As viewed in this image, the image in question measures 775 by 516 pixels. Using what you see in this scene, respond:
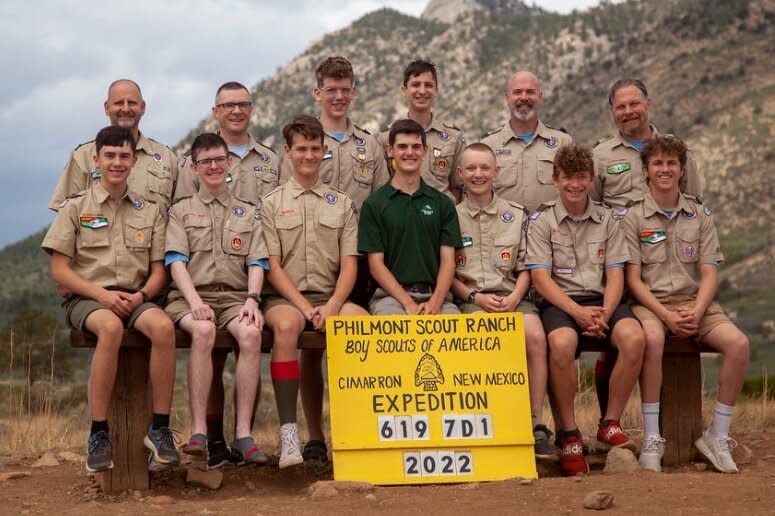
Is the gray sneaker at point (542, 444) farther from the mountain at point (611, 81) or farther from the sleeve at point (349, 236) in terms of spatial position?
the mountain at point (611, 81)

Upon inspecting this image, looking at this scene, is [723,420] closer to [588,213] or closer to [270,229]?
[588,213]

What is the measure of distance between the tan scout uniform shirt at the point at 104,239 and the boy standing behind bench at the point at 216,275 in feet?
0.58

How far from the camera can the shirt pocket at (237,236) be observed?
26.3 ft

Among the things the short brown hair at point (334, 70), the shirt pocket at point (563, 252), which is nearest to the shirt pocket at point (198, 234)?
the short brown hair at point (334, 70)

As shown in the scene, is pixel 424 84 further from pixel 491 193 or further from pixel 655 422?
pixel 655 422

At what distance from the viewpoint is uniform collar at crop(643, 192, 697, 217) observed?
8250 mm

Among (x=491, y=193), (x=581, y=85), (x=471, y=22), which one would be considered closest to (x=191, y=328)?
(x=491, y=193)

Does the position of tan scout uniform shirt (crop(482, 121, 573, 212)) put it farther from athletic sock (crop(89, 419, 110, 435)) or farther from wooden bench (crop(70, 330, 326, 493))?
athletic sock (crop(89, 419, 110, 435))

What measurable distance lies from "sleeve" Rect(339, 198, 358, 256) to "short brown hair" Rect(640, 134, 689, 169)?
2054mm

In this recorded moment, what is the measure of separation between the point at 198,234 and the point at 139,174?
987mm

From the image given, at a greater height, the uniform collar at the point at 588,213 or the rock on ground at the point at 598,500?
the uniform collar at the point at 588,213

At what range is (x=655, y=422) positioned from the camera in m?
7.94

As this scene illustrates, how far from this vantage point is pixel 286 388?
759cm

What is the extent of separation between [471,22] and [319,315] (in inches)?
3100
